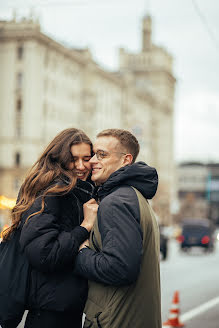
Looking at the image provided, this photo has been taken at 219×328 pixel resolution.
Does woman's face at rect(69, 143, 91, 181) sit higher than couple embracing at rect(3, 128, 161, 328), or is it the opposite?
woman's face at rect(69, 143, 91, 181)

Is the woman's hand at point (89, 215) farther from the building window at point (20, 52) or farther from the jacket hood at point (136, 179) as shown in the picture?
the building window at point (20, 52)

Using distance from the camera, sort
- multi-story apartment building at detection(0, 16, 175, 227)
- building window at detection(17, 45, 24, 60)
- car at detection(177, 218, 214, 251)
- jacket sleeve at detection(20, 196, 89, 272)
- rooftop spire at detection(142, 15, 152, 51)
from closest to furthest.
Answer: jacket sleeve at detection(20, 196, 89, 272) → car at detection(177, 218, 214, 251) → multi-story apartment building at detection(0, 16, 175, 227) → building window at detection(17, 45, 24, 60) → rooftop spire at detection(142, 15, 152, 51)

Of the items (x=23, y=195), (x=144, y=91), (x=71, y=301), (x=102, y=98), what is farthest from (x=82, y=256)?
(x=144, y=91)

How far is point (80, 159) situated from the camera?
356 centimetres

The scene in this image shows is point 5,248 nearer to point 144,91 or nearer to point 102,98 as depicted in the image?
point 102,98

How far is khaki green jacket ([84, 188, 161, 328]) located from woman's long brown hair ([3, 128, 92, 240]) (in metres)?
Answer: 0.35

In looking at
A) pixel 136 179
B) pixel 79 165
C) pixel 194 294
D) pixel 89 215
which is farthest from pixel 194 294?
pixel 136 179

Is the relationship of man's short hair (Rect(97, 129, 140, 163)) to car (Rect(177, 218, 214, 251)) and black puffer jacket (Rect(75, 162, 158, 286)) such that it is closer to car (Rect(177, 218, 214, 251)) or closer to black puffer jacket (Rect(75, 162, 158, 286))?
black puffer jacket (Rect(75, 162, 158, 286))

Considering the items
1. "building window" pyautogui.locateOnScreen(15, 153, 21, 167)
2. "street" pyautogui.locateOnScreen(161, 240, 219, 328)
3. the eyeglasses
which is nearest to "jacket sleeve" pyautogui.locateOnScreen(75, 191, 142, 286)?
the eyeglasses

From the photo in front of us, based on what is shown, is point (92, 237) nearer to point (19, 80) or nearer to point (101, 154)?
point (101, 154)

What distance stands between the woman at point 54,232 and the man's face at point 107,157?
0.14 metres

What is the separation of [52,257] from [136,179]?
0.56 metres

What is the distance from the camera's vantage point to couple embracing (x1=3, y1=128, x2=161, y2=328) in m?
3.01

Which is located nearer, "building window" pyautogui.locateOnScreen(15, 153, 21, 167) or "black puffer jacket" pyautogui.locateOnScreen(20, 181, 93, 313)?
"black puffer jacket" pyautogui.locateOnScreen(20, 181, 93, 313)
